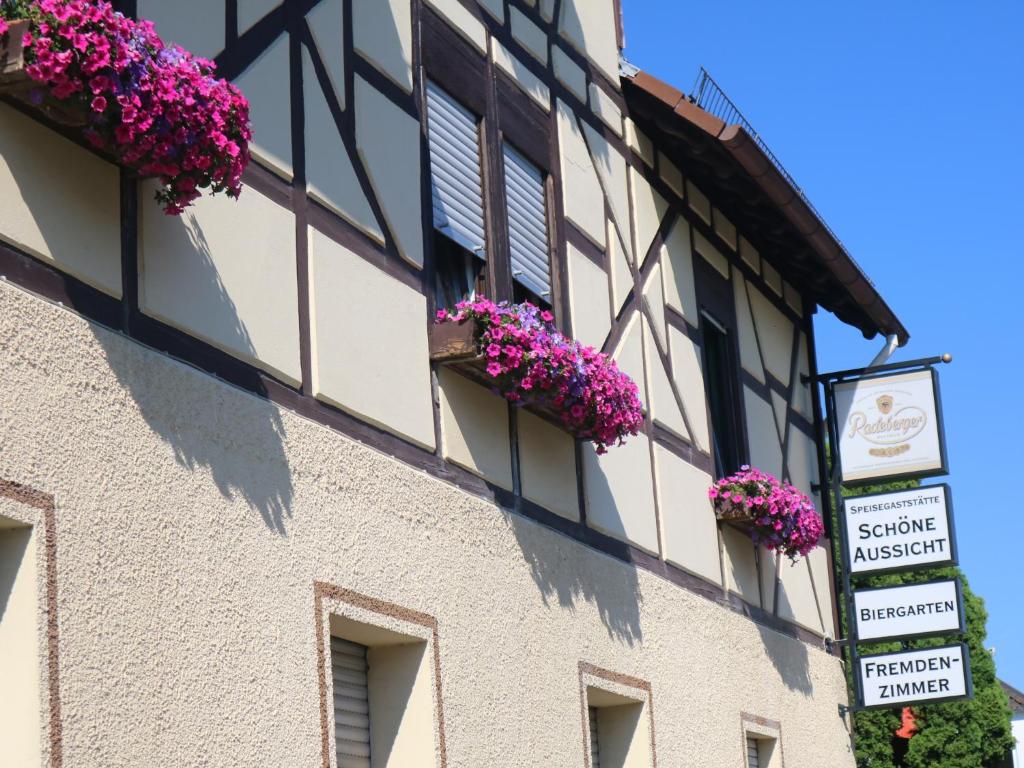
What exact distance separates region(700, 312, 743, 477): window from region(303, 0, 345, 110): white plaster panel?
5.14 metres

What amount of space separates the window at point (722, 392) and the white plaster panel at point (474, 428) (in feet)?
12.8

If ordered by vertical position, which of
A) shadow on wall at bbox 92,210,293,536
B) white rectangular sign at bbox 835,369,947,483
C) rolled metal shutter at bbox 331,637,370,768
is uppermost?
white rectangular sign at bbox 835,369,947,483

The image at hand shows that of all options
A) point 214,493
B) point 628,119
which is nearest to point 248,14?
point 214,493

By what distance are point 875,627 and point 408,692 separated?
23.4 ft

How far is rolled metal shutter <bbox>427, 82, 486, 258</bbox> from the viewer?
9008mm

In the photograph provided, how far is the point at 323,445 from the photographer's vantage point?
23.8 feet

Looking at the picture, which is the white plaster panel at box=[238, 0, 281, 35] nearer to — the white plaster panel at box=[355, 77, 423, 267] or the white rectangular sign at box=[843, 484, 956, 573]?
the white plaster panel at box=[355, 77, 423, 267]

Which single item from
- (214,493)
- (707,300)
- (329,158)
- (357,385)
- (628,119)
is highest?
(628,119)

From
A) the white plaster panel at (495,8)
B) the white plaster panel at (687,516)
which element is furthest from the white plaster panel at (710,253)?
the white plaster panel at (495,8)

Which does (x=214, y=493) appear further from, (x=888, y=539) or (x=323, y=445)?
(x=888, y=539)

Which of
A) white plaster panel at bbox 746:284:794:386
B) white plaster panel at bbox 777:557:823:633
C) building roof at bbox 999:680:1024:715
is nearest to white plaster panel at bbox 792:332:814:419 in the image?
white plaster panel at bbox 746:284:794:386

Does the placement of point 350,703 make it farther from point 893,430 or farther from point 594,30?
point 893,430

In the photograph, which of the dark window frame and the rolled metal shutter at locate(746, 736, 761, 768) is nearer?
the dark window frame

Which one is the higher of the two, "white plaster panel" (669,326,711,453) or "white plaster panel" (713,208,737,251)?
"white plaster panel" (713,208,737,251)
